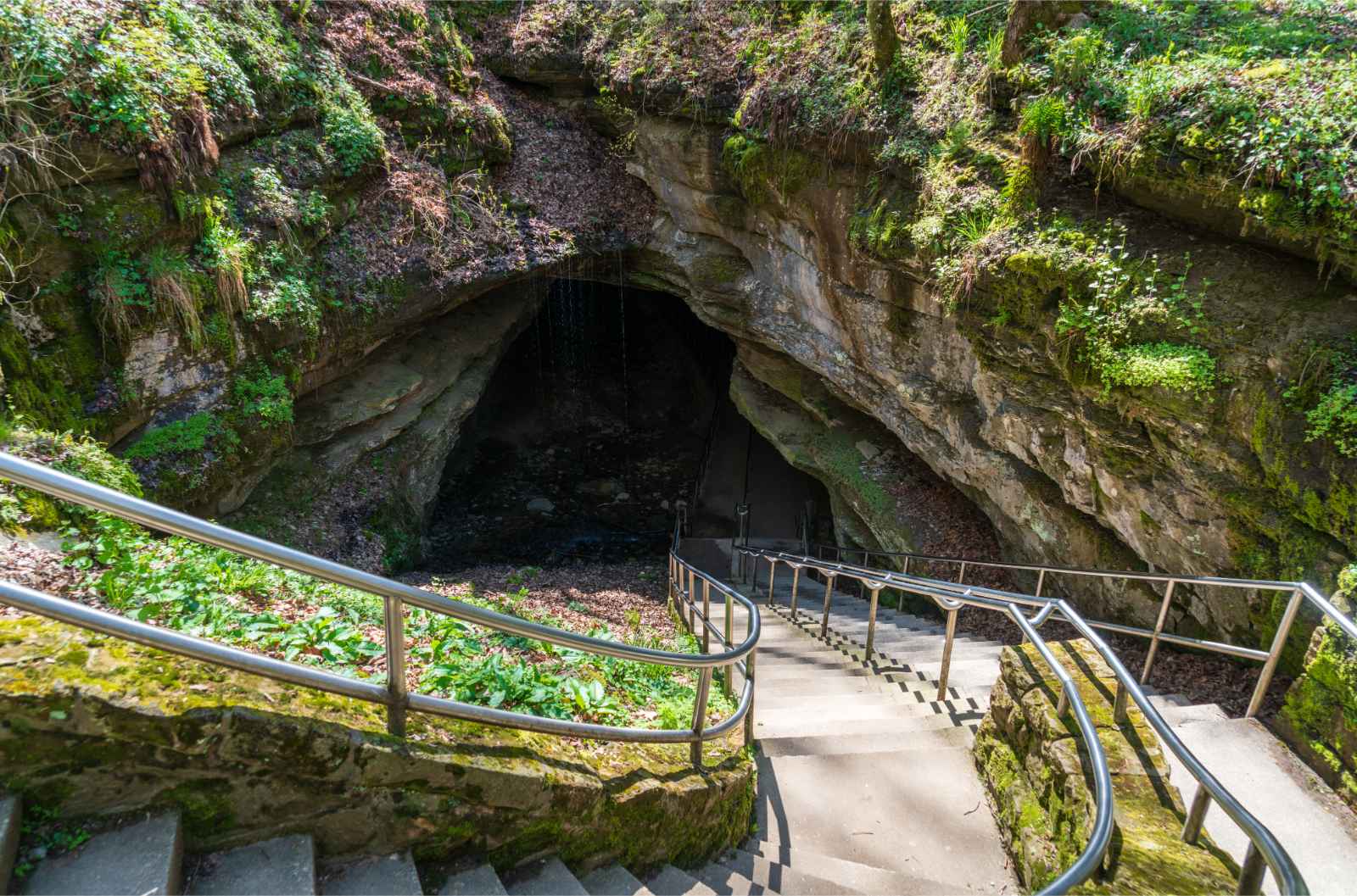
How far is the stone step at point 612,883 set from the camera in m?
2.47

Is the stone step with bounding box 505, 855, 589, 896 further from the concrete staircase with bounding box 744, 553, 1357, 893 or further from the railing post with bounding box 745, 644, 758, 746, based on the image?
the concrete staircase with bounding box 744, 553, 1357, 893

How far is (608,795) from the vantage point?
8.45 feet

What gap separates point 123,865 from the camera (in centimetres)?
165

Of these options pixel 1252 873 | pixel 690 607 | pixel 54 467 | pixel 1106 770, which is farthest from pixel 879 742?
pixel 54 467

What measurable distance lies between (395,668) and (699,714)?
1.49 m

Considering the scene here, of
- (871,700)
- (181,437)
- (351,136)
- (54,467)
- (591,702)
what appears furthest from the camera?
(351,136)

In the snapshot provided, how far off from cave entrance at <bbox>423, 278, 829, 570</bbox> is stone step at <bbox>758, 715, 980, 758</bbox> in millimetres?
8118

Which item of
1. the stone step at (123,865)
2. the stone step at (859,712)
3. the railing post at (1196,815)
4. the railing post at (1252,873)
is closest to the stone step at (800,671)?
the stone step at (859,712)

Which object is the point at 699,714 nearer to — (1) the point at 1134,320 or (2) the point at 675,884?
(2) the point at 675,884

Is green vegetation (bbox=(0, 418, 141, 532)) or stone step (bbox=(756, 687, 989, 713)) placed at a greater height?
green vegetation (bbox=(0, 418, 141, 532))

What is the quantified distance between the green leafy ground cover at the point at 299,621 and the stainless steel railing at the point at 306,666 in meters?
0.57

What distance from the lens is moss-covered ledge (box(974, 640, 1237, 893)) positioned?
2.20 metres

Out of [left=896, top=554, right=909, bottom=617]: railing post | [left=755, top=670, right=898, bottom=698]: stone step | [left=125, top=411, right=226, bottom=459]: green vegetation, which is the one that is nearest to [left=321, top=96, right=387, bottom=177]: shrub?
[left=125, top=411, right=226, bottom=459]: green vegetation

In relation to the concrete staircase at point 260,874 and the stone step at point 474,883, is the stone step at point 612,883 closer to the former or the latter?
the concrete staircase at point 260,874
